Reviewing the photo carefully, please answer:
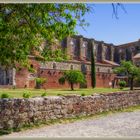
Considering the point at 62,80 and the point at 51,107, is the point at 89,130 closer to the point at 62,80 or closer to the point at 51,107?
the point at 51,107

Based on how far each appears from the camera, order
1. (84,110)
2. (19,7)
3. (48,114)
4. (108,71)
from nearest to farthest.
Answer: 1. (19,7)
2. (48,114)
3. (84,110)
4. (108,71)

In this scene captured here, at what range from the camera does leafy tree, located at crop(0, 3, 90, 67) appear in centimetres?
1114

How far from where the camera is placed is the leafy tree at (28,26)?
11.1 m

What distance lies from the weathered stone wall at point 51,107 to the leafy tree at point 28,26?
66.6 inches

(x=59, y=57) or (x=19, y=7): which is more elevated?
(x=19, y=7)

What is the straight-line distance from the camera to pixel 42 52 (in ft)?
42.8

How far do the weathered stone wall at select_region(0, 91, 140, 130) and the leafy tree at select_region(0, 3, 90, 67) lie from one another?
1.69 m

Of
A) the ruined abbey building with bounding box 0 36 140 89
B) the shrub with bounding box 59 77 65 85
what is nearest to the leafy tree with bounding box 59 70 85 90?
the shrub with bounding box 59 77 65 85

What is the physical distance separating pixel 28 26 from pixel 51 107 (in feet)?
10.6

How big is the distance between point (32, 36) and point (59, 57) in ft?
4.66

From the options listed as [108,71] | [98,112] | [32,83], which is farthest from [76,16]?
[108,71]

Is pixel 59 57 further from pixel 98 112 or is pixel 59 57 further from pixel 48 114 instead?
pixel 98 112

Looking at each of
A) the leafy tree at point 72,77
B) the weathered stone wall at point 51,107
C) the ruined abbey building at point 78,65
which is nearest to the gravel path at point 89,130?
the weathered stone wall at point 51,107

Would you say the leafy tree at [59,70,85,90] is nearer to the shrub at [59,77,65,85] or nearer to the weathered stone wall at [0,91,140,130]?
A: the shrub at [59,77,65,85]
